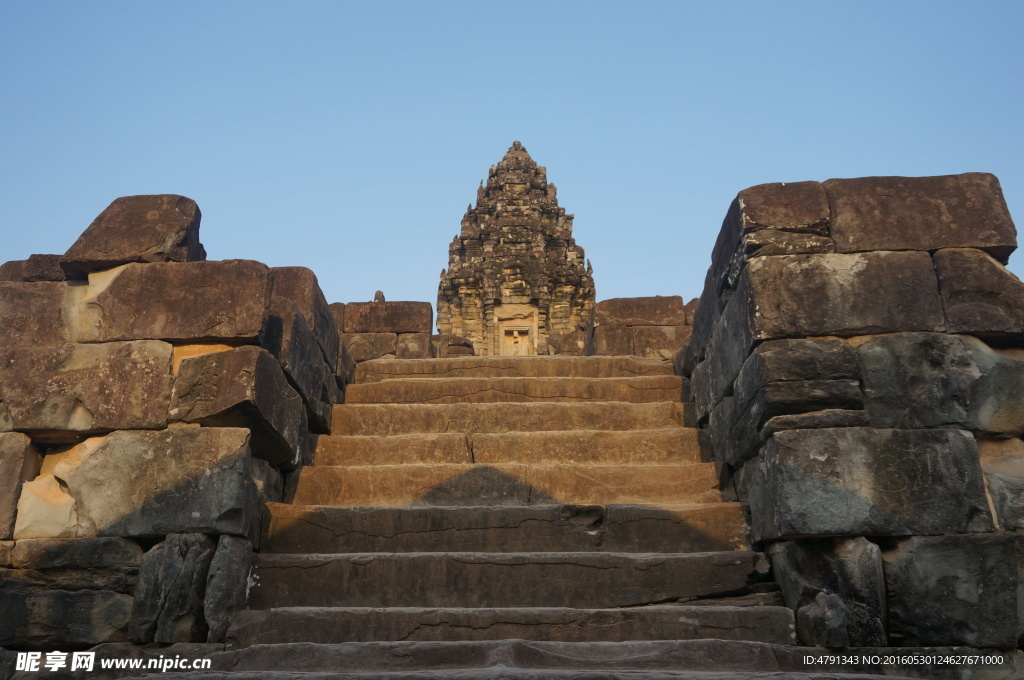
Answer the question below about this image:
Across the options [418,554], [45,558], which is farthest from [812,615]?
[45,558]

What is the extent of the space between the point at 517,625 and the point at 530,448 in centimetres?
198

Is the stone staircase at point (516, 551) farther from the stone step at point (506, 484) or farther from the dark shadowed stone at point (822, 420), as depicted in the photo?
the dark shadowed stone at point (822, 420)

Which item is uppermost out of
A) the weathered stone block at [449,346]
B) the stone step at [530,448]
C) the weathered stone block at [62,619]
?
the weathered stone block at [449,346]

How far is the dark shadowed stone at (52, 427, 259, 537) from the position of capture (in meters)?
4.15

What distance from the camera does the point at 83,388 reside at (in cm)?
451

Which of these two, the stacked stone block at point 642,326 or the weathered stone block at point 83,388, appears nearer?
the weathered stone block at point 83,388

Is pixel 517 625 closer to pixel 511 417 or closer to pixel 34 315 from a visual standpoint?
pixel 511 417

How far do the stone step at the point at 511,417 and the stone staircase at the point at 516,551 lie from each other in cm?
1

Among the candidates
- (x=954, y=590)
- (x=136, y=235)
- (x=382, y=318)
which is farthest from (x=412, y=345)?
(x=954, y=590)

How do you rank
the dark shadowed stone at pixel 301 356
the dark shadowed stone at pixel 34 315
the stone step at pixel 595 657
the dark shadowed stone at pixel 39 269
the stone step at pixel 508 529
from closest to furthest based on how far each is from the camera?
the stone step at pixel 595 657 < the stone step at pixel 508 529 < the dark shadowed stone at pixel 34 315 < the dark shadowed stone at pixel 39 269 < the dark shadowed stone at pixel 301 356

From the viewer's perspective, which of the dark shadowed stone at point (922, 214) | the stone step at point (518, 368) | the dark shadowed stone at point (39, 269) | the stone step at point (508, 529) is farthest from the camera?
the stone step at point (518, 368)

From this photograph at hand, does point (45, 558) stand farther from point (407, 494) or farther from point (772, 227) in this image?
point (772, 227)

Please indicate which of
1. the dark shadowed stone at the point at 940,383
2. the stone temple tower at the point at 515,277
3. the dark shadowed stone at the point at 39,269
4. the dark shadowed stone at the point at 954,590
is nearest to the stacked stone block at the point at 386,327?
the dark shadowed stone at the point at 39,269

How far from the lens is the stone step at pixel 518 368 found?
24.6 ft
